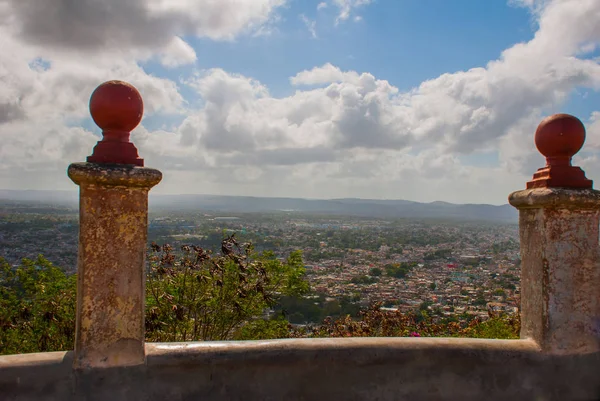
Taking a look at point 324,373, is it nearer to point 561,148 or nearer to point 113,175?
point 113,175

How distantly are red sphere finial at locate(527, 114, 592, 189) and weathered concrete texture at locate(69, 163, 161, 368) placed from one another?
8.57 feet

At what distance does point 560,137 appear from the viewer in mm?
3162

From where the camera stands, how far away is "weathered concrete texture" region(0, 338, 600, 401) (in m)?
2.58

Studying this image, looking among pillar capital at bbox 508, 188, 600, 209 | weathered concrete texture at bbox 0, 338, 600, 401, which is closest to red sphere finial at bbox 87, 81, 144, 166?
weathered concrete texture at bbox 0, 338, 600, 401

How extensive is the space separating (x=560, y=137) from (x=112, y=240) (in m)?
2.98

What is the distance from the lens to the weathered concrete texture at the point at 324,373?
8.45 ft

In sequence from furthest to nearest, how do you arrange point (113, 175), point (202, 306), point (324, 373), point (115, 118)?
point (202, 306) < point (324, 373) < point (115, 118) < point (113, 175)

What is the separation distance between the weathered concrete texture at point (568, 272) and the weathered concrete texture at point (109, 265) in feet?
8.51

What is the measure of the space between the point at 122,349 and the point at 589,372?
3.02 meters

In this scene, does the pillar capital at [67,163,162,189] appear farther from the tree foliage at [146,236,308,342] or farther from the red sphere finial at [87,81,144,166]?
the tree foliage at [146,236,308,342]

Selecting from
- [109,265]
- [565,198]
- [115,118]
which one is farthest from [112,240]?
[565,198]

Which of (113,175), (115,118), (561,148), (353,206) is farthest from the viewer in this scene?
(353,206)

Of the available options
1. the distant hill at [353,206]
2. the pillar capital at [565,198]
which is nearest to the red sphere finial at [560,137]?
the pillar capital at [565,198]

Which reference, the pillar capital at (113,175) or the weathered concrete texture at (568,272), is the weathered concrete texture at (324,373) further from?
the pillar capital at (113,175)
